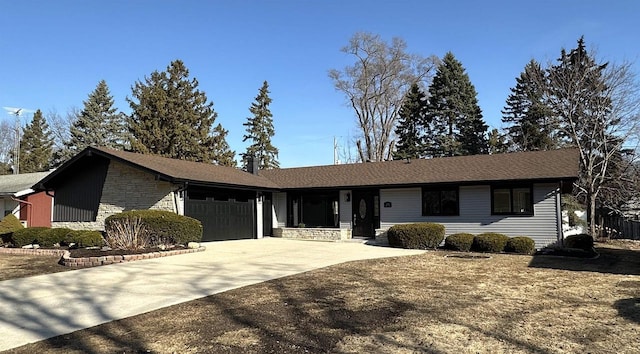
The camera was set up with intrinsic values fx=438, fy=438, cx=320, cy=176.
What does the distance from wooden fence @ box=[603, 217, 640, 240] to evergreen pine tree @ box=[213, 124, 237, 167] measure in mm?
26429

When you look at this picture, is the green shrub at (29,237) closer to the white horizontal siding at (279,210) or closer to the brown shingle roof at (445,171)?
the white horizontal siding at (279,210)

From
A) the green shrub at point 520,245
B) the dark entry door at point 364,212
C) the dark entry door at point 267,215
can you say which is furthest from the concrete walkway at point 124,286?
the dark entry door at point 267,215

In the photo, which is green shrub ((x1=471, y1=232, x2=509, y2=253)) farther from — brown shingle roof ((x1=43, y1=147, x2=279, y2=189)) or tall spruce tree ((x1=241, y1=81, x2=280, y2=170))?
tall spruce tree ((x1=241, y1=81, x2=280, y2=170))

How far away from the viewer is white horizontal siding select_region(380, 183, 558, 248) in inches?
595

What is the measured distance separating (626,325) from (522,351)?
1.89 metres

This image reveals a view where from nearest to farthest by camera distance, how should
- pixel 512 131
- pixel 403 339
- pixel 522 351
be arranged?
pixel 522 351
pixel 403 339
pixel 512 131

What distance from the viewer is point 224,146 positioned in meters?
36.7

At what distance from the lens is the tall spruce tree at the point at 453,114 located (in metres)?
34.5

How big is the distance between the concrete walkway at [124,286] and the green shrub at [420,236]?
242 centimetres

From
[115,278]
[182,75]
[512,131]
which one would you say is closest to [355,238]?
[115,278]

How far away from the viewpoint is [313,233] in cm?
1947

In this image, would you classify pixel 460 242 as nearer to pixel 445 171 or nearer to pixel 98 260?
pixel 445 171

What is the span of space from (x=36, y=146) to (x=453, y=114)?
4065cm

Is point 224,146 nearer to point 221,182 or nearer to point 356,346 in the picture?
point 221,182
